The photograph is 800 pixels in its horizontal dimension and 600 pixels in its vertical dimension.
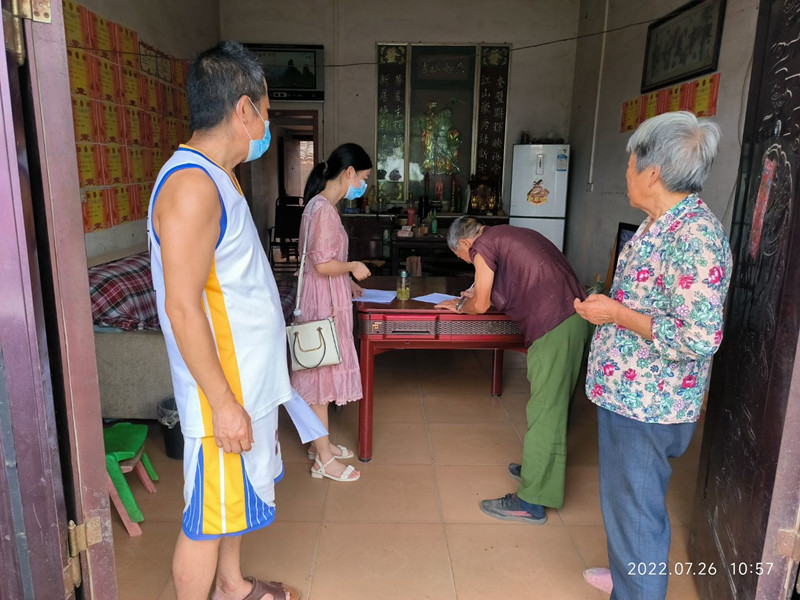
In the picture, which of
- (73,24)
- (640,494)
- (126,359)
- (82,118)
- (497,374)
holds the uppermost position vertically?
(73,24)

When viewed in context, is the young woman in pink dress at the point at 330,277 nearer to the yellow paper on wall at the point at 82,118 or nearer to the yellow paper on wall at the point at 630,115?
the yellow paper on wall at the point at 82,118

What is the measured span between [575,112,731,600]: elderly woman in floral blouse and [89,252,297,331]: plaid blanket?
1.62 metres

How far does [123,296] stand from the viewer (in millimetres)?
3039

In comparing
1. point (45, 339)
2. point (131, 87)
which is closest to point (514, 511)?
point (45, 339)

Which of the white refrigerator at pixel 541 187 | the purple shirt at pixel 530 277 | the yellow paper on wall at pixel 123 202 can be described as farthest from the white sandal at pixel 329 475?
the white refrigerator at pixel 541 187

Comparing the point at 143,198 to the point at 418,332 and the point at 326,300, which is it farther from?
the point at 418,332

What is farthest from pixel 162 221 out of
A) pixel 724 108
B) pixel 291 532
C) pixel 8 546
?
pixel 724 108

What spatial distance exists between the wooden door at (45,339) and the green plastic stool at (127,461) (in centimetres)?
98

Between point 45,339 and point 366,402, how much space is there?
171 centimetres

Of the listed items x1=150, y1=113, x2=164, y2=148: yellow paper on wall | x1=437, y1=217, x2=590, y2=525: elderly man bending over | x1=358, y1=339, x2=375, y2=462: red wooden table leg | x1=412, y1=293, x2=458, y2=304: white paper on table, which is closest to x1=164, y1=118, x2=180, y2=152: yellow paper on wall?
x1=150, y1=113, x2=164, y2=148: yellow paper on wall

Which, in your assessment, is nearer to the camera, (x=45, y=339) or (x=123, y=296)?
(x=45, y=339)

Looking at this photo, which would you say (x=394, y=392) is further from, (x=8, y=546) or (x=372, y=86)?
(x=372, y=86)

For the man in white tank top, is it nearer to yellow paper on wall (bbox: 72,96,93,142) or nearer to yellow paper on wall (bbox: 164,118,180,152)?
yellow paper on wall (bbox: 72,96,93,142)

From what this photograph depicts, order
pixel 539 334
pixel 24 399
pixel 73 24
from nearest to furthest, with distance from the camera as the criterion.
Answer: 1. pixel 24 399
2. pixel 539 334
3. pixel 73 24
